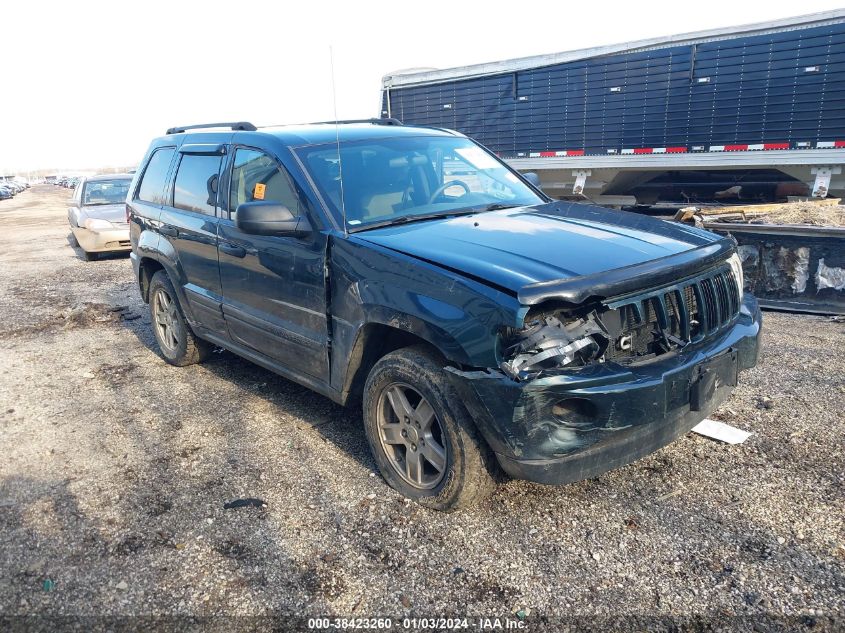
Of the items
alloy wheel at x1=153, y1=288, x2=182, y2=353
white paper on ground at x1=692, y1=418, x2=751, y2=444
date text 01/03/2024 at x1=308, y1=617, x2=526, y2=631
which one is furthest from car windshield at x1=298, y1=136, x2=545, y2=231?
alloy wheel at x1=153, y1=288, x2=182, y2=353

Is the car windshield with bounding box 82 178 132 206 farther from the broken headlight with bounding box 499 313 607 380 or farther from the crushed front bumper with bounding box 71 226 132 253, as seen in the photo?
the broken headlight with bounding box 499 313 607 380

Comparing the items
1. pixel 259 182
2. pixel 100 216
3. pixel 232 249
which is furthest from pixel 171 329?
pixel 100 216

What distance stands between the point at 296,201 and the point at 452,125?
10728mm

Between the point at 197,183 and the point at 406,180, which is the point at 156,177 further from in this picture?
the point at 406,180

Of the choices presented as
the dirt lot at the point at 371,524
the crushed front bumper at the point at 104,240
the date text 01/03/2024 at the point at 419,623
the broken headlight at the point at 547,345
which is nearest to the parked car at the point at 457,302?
the broken headlight at the point at 547,345

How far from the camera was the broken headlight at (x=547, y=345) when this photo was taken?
2.63 m

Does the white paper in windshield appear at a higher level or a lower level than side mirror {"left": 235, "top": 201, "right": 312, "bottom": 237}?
higher

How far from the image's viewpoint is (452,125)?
13.8 meters

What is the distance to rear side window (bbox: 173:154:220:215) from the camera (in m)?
4.57

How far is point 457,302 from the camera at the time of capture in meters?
2.77

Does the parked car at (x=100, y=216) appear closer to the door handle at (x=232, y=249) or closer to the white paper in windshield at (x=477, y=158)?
the door handle at (x=232, y=249)

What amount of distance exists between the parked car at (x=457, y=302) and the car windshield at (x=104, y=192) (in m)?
9.93

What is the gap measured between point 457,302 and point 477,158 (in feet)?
6.99

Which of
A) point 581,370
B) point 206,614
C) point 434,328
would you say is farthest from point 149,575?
point 581,370
